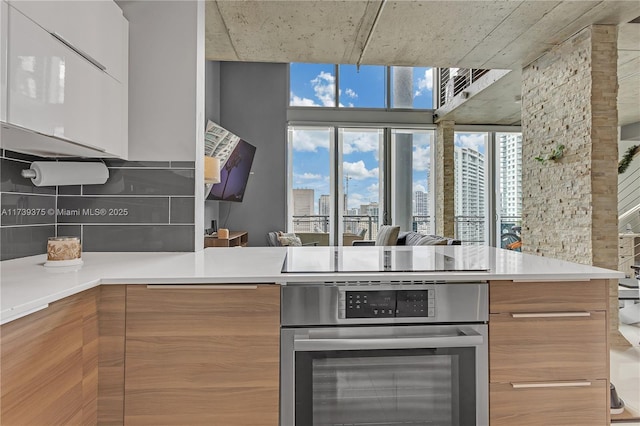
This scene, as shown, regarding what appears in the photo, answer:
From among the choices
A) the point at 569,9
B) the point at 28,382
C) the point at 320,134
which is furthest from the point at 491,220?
the point at 28,382

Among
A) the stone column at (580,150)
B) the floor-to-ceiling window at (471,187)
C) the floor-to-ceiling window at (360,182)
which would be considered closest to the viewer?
the stone column at (580,150)

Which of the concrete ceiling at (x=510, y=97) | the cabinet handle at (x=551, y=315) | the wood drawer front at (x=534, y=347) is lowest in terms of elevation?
the wood drawer front at (x=534, y=347)

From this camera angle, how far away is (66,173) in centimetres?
166

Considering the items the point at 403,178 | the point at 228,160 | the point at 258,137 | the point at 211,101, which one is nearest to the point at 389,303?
the point at 228,160

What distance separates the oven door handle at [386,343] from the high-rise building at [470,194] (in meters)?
6.76

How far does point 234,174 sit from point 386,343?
4.57 m

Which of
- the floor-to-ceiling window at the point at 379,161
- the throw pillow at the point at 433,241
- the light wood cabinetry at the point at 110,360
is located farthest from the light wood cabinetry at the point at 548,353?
the floor-to-ceiling window at the point at 379,161

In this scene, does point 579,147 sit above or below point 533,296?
above

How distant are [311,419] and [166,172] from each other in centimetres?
133

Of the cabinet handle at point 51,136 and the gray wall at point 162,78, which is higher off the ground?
the gray wall at point 162,78

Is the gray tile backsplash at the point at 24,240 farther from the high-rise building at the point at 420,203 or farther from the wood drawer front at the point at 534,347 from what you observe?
the high-rise building at the point at 420,203

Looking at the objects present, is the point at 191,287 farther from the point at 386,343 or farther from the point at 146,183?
the point at 146,183

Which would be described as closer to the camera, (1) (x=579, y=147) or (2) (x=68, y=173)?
(2) (x=68, y=173)

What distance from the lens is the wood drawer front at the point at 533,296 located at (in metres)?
1.38
